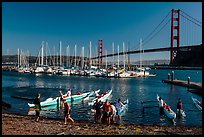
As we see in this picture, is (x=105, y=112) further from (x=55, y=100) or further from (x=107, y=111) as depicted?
(x=55, y=100)

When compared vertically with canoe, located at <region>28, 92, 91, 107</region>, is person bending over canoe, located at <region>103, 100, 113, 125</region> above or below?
above

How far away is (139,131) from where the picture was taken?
13969 mm

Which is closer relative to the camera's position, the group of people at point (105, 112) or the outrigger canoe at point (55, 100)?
the group of people at point (105, 112)

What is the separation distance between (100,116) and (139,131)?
11.6 feet

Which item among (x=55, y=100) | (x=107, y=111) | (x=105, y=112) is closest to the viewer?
(x=107, y=111)

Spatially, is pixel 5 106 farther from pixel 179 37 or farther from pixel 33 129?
pixel 179 37

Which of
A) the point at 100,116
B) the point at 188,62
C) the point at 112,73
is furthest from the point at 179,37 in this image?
the point at 100,116

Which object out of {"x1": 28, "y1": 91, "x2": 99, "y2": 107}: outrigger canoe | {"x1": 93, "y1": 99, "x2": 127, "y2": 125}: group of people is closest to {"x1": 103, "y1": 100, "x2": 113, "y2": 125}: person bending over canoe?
{"x1": 93, "y1": 99, "x2": 127, "y2": 125}: group of people

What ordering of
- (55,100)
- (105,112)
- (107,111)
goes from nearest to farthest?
(107,111), (105,112), (55,100)

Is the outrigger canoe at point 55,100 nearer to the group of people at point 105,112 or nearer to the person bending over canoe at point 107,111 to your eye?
the group of people at point 105,112

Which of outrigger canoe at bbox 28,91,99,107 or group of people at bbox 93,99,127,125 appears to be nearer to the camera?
group of people at bbox 93,99,127,125

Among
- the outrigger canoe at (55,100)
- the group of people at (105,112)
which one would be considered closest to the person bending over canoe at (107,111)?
the group of people at (105,112)

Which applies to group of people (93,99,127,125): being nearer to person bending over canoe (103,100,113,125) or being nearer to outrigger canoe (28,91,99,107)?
person bending over canoe (103,100,113,125)

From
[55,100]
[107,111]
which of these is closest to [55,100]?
[55,100]
